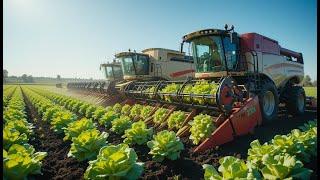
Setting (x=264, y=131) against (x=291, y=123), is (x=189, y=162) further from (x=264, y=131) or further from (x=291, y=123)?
(x=291, y=123)

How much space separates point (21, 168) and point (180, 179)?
1920 mm

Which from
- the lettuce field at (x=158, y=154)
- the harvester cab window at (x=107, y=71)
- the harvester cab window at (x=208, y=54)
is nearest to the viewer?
the lettuce field at (x=158, y=154)

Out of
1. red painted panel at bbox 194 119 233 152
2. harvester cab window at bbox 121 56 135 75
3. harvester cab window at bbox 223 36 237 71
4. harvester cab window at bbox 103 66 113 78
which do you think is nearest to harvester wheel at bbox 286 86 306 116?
harvester cab window at bbox 223 36 237 71

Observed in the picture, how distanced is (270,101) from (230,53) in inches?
67.5

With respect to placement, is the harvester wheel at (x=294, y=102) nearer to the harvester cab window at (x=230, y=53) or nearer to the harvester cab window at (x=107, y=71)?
the harvester cab window at (x=230, y=53)

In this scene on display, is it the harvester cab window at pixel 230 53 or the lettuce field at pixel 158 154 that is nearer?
the lettuce field at pixel 158 154

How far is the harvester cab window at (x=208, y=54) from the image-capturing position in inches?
316

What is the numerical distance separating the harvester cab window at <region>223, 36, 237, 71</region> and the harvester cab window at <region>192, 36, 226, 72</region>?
14 centimetres

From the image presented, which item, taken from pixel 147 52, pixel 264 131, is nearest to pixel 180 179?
pixel 264 131

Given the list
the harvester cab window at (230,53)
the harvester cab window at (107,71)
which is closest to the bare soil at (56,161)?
the harvester cab window at (230,53)

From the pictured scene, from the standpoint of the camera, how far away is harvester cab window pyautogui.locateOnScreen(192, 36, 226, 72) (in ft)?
26.3

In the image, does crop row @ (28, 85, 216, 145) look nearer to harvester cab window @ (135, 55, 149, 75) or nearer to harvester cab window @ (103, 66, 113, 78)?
harvester cab window @ (135, 55, 149, 75)

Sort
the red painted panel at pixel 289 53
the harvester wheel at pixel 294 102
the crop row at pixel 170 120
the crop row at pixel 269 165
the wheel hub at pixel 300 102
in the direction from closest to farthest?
the crop row at pixel 269 165
the crop row at pixel 170 120
the harvester wheel at pixel 294 102
the wheel hub at pixel 300 102
the red painted panel at pixel 289 53

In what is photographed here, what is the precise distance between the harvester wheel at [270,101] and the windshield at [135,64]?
278 inches
